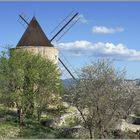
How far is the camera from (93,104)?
3048 cm

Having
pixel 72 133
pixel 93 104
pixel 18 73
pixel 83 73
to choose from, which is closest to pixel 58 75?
pixel 18 73

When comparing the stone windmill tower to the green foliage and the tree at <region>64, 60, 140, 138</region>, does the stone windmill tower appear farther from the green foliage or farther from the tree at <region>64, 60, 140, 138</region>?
the tree at <region>64, 60, 140, 138</region>

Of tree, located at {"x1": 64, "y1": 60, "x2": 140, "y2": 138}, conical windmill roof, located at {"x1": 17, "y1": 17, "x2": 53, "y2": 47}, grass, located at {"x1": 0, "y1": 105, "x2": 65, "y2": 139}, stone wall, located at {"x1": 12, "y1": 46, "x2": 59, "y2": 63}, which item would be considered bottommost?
grass, located at {"x1": 0, "y1": 105, "x2": 65, "y2": 139}

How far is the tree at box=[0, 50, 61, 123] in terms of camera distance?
141 ft

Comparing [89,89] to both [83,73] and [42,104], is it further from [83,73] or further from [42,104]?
[42,104]

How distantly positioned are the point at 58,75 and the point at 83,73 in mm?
13784

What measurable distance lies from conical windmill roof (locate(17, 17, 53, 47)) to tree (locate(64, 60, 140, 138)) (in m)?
21.0

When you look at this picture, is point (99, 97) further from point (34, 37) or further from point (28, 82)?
point (34, 37)

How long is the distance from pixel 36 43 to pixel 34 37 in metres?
1.21

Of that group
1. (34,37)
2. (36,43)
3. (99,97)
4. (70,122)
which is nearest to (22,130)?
(70,122)

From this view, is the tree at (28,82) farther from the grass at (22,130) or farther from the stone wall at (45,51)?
the stone wall at (45,51)

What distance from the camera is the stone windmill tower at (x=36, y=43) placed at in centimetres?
5356

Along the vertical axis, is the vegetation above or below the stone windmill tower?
below

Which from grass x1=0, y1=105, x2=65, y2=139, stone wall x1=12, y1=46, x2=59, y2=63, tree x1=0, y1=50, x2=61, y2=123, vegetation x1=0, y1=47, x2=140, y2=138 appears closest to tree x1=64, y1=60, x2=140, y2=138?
vegetation x1=0, y1=47, x2=140, y2=138
